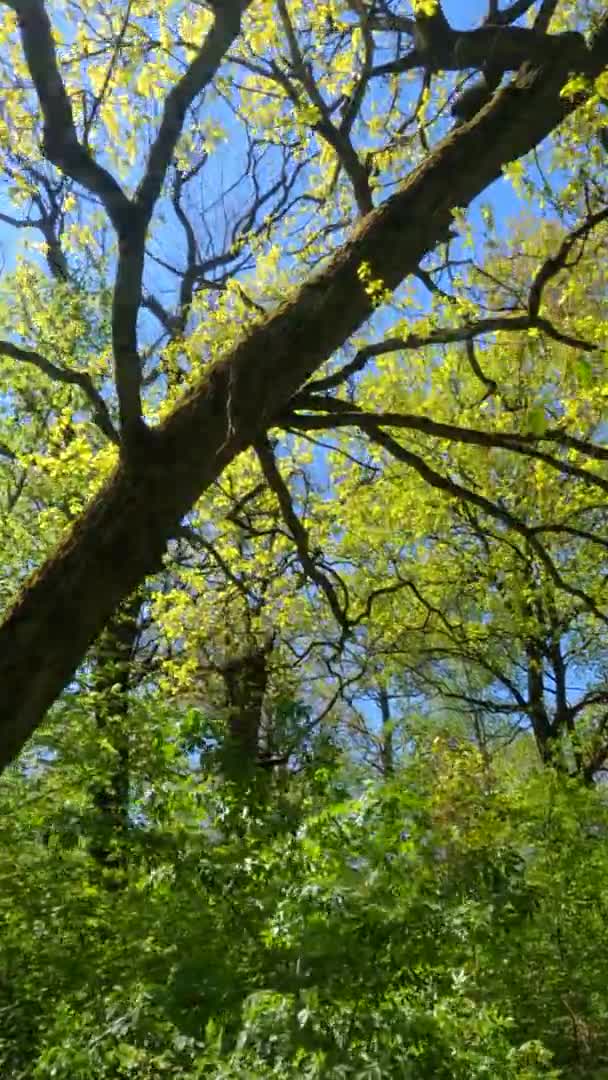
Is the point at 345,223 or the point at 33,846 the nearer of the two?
the point at 33,846

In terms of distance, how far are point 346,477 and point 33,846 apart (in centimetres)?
729

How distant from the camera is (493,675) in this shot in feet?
45.0

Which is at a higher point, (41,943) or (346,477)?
(346,477)

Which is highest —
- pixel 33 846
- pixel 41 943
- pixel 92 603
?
pixel 92 603

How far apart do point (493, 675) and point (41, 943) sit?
1055 cm

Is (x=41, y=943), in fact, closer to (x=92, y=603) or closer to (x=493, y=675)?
(x=92, y=603)

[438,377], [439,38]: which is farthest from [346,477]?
[439,38]

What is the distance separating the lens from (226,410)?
367cm

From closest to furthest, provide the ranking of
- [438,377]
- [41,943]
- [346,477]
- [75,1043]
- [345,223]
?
[75,1043], [41,943], [345,223], [438,377], [346,477]

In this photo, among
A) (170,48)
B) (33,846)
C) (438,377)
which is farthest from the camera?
(438,377)

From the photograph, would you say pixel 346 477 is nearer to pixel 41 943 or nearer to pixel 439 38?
Answer: pixel 439 38

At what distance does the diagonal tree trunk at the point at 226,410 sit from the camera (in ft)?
10.6

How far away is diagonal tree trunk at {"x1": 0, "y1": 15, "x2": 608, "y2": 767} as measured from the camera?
10.6 ft

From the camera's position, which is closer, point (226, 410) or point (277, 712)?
point (226, 410)
